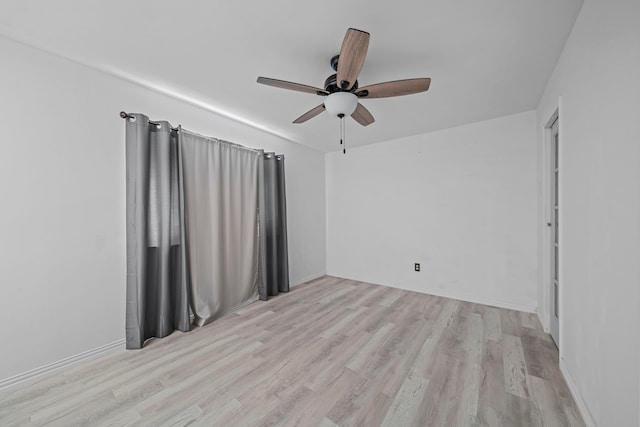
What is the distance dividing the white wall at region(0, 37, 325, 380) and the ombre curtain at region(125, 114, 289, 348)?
6.0 inches

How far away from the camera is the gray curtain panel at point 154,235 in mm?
2113

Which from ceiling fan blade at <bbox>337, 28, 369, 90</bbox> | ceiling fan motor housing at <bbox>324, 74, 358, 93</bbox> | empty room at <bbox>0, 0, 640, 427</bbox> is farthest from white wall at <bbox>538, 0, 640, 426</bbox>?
ceiling fan motor housing at <bbox>324, 74, 358, 93</bbox>

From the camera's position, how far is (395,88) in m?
1.74

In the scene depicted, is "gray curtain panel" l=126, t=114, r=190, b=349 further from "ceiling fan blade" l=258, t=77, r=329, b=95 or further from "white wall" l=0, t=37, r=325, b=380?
"ceiling fan blade" l=258, t=77, r=329, b=95

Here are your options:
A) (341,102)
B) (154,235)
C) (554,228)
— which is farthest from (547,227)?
(154,235)

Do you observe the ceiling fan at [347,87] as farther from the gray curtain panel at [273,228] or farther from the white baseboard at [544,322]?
the white baseboard at [544,322]

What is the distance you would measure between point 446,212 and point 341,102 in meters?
2.43

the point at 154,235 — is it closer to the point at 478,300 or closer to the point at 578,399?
the point at 578,399

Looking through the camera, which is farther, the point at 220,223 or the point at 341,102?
the point at 220,223

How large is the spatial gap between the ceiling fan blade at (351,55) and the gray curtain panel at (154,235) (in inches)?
69.4

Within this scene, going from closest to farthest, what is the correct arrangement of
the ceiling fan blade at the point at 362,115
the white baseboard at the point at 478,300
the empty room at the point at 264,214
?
the empty room at the point at 264,214 → the ceiling fan blade at the point at 362,115 → the white baseboard at the point at 478,300

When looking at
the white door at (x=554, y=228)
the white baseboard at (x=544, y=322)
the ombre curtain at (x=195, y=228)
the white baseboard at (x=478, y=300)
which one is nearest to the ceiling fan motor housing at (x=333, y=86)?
the ombre curtain at (x=195, y=228)

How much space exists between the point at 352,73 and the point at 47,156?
228 cm

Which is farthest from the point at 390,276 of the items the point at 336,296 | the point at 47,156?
the point at 47,156
